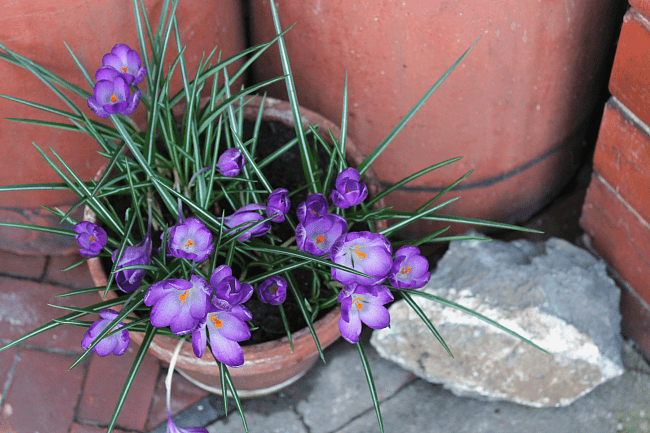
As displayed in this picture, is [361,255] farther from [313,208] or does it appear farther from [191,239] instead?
[191,239]

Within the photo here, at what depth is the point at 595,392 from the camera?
1.59m

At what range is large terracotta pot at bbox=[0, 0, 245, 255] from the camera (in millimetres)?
1147

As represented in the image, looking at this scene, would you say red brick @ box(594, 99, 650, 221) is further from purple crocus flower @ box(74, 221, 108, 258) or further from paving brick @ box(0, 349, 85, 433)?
paving brick @ box(0, 349, 85, 433)

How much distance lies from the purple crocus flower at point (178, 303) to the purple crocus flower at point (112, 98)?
328 mm

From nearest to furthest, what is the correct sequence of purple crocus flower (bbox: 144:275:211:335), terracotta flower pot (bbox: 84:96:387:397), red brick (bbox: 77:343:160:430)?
purple crocus flower (bbox: 144:275:211:335) → terracotta flower pot (bbox: 84:96:387:397) → red brick (bbox: 77:343:160:430)

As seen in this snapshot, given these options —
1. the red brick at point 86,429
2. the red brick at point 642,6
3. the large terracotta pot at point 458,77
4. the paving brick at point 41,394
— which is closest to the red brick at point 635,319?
the large terracotta pot at point 458,77

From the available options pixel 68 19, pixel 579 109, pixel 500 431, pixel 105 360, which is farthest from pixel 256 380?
pixel 579 109

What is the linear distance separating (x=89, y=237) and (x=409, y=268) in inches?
21.0

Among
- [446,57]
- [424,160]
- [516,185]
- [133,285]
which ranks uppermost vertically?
[446,57]

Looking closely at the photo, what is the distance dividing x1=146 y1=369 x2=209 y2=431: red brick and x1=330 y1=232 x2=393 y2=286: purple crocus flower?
92cm

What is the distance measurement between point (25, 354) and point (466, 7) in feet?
4.73

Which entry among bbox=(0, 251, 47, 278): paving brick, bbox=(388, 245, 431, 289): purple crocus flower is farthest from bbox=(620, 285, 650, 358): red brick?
bbox=(0, 251, 47, 278): paving brick

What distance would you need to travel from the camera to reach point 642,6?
1.12 metres

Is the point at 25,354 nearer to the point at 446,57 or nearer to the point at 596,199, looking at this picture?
the point at 446,57
